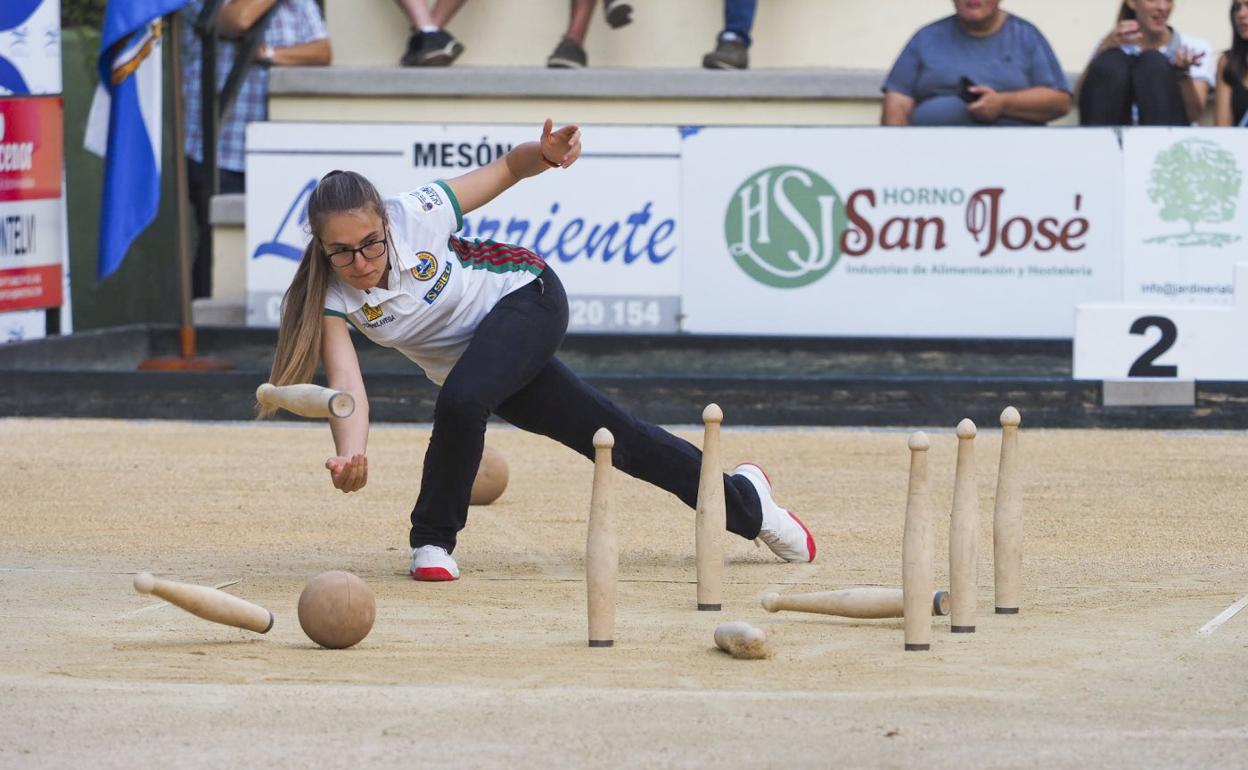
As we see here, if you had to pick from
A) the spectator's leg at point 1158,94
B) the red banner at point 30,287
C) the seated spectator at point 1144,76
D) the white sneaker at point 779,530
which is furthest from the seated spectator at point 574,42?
the white sneaker at point 779,530

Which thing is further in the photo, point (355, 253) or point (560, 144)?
point (560, 144)

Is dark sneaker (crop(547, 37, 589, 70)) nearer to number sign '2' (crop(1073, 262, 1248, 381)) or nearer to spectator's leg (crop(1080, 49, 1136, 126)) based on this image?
spectator's leg (crop(1080, 49, 1136, 126))

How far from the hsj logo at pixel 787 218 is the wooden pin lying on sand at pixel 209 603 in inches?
293

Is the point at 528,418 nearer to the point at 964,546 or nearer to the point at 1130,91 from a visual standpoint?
the point at 964,546

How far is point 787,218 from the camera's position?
41.0ft

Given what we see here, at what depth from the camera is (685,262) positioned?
497 inches

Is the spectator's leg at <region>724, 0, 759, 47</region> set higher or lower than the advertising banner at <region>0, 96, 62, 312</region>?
higher

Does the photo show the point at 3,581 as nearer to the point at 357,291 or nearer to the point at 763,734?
the point at 357,291

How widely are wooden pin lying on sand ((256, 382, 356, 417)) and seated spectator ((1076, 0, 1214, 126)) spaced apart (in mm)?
8523

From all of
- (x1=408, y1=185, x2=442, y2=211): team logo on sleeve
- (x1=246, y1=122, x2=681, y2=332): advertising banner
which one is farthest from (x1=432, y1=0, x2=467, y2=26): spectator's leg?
(x1=408, y1=185, x2=442, y2=211): team logo on sleeve

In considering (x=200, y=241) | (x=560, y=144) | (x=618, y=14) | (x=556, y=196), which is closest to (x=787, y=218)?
(x=556, y=196)

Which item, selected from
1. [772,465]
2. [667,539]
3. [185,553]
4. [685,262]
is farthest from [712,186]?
[185,553]

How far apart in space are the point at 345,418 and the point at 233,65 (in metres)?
9.19

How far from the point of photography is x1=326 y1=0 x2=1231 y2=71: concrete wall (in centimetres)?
1581
